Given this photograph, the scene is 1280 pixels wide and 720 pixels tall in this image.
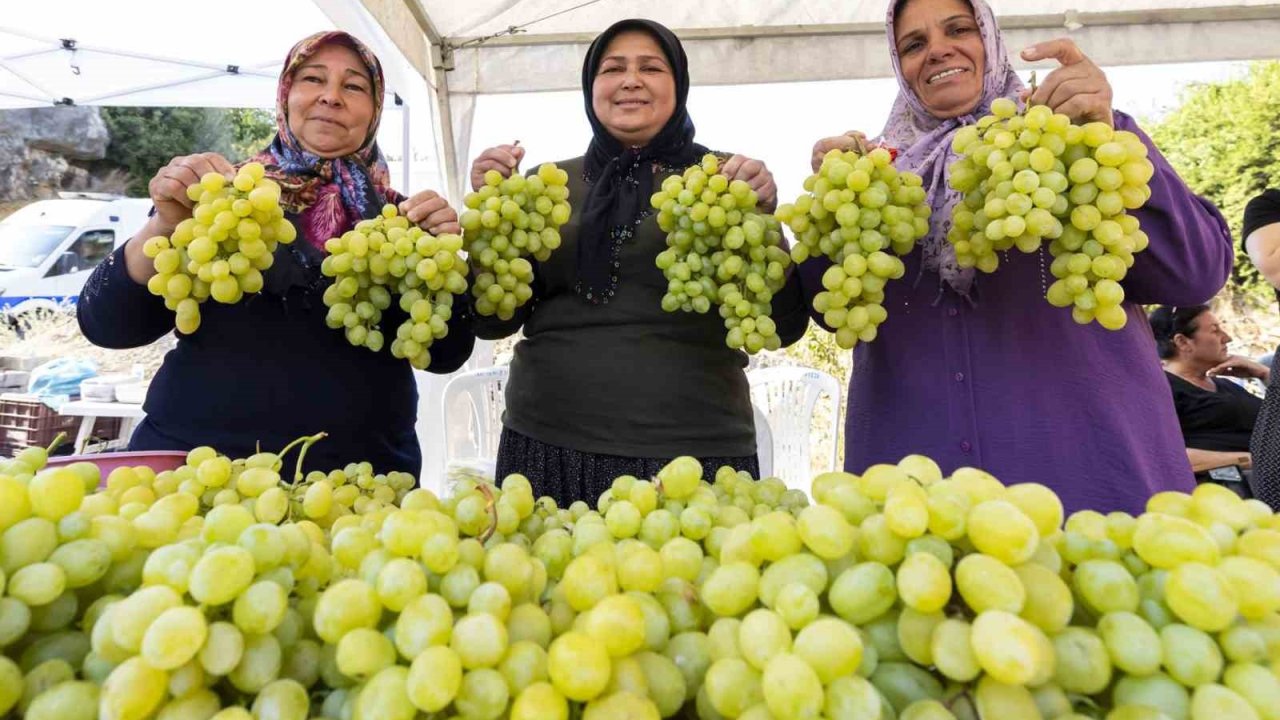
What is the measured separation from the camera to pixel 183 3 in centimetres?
321

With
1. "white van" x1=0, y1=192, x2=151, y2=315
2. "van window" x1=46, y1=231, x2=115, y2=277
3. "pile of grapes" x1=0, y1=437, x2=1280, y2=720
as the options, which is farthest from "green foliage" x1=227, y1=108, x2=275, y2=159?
"pile of grapes" x1=0, y1=437, x2=1280, y2=720

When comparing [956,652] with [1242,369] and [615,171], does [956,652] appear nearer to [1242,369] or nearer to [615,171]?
[615,171]

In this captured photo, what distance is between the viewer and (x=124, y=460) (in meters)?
0.95

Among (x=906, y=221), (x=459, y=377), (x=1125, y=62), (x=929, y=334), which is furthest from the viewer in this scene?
(x=1125, y=62)

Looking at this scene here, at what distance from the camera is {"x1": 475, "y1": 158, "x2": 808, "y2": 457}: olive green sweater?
1599 millimetres

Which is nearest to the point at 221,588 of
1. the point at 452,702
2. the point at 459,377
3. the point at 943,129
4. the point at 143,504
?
the point at 452,702

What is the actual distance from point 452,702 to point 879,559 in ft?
1.02

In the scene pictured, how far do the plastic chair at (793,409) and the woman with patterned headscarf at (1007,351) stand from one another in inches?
63.6

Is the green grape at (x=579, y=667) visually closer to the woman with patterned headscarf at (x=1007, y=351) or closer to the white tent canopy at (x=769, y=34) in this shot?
the woman with patterned headscarf at (x=1007, y=351)

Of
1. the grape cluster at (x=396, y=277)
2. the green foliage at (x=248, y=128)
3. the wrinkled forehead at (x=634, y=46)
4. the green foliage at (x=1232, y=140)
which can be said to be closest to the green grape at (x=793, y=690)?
the grape cluster at (x=396, y=277)

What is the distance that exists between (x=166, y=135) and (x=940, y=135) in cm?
2086

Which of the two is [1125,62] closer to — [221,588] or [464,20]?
[464,20]

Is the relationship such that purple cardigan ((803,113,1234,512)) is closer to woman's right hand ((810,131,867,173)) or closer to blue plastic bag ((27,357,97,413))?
woman's right hand ((810,131,867,173))

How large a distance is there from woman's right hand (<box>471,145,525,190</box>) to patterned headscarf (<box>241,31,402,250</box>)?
34 centimetres
